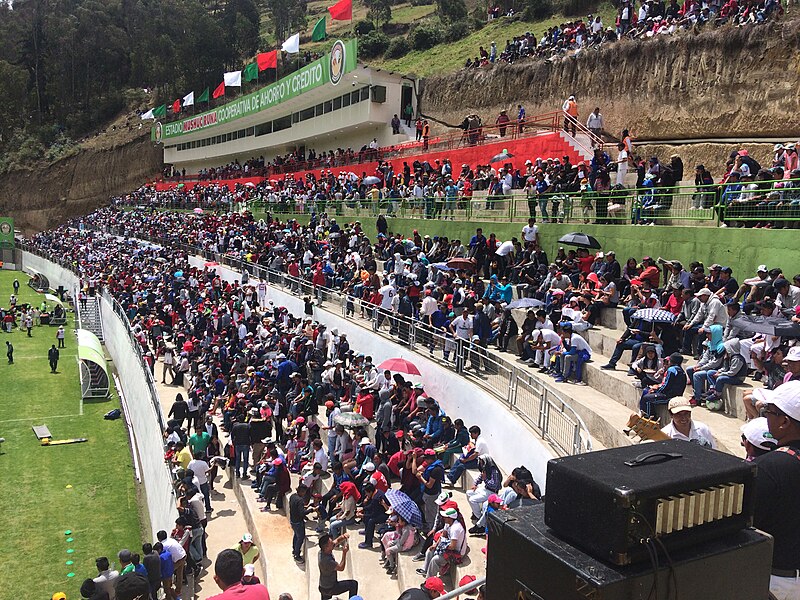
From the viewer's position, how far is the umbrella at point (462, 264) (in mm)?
15930

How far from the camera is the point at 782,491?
8.74 ft

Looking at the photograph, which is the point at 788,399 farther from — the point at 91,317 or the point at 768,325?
the point at 91,317

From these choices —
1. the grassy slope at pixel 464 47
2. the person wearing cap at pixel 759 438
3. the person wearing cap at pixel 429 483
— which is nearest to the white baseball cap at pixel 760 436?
the person wearing cap at pixel 759 438

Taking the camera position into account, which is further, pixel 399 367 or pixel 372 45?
pixel 372 45

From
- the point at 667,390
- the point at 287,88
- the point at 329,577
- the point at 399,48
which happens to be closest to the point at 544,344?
the point at 667,390

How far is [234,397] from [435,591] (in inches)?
335

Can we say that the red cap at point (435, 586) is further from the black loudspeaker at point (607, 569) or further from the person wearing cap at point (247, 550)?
the black loudspeaker at point (607, 569)

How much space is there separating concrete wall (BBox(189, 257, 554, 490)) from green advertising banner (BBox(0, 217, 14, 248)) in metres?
55.6

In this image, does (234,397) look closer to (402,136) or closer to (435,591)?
(435,591)

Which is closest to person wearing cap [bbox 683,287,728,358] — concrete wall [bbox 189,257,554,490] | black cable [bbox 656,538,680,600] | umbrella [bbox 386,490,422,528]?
concrete wall [bbox 189,257,554,490]

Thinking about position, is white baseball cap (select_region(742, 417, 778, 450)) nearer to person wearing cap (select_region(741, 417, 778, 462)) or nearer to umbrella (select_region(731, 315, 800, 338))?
person wearing cap (select_region(741, 417, 778, 462))

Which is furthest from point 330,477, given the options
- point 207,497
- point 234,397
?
point 234,397

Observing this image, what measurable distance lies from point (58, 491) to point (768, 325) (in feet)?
51.5

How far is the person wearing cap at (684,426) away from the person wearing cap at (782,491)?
1.93 meters
